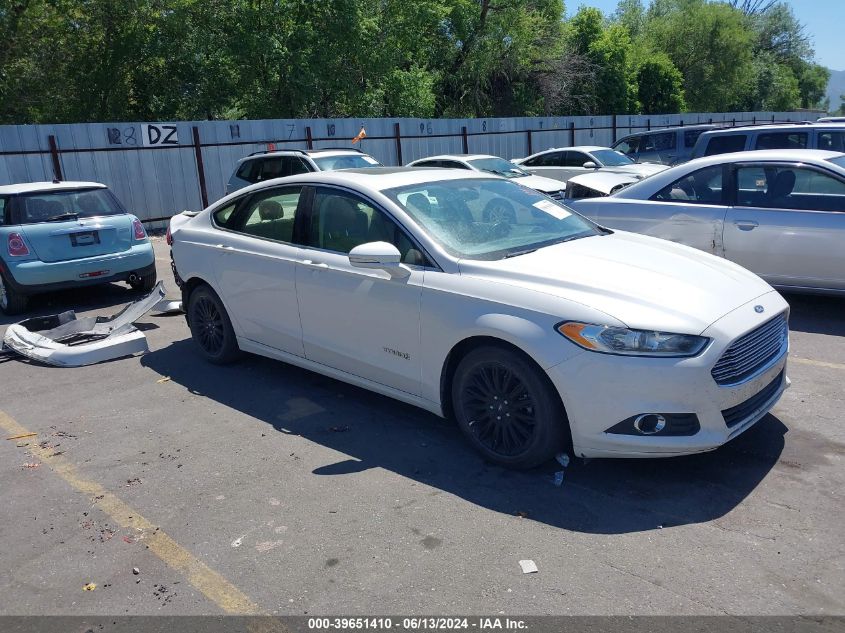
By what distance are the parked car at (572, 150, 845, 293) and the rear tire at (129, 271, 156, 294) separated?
5824 mm

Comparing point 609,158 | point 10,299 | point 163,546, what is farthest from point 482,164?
point 163,546

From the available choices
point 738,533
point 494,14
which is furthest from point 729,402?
point 494,14

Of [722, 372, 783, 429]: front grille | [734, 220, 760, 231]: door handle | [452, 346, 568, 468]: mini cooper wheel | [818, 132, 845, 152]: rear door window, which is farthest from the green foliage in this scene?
[722, 372, 783, 429]: front grille

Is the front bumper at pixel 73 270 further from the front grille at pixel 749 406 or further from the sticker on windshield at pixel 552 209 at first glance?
the front grille at pixel 749 406

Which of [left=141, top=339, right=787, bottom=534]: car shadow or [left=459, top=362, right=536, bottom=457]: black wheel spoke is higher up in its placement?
[left=459, top=362, right=536, bottom=457]: black wheel spoke

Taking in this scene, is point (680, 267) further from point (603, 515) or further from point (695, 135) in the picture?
point (695, 135)

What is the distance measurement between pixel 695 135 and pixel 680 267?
1572 cm

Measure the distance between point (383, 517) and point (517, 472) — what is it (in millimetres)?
846

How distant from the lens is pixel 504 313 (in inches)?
155

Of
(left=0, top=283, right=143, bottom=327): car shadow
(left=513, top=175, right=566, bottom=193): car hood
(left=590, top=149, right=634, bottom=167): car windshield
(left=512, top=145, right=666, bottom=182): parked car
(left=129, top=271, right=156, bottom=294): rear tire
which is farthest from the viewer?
(left=590, top=149, right=634, bottom=167): car windshield

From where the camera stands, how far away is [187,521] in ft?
12.4

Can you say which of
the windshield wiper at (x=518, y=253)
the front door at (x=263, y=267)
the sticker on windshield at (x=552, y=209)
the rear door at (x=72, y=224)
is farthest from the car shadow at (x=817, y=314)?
the rear door at (x=72, y=224)

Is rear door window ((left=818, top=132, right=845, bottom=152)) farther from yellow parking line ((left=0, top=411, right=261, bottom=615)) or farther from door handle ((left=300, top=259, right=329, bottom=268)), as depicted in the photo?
yellow parking line ((left=0, top=411, right=261, bottom=615))

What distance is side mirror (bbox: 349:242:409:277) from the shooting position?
14.1 feet
